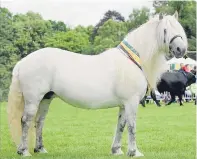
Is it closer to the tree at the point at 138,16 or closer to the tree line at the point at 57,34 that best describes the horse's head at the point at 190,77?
the tree line at the point at 57,34

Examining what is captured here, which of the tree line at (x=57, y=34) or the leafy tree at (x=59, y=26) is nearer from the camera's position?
the tree line at (x=57, y=34)

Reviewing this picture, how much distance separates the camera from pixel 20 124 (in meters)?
7.75

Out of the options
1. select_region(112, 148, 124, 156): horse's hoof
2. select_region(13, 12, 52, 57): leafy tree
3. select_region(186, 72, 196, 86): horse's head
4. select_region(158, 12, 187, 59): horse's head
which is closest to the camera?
select_region(158, 12, 187, 59): horse's head

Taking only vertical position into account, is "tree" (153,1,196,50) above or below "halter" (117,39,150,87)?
above

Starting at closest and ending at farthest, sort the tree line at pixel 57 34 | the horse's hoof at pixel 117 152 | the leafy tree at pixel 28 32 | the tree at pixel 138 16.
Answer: the horse's hoof at pixel 117 152 → the tree line at pixel 57 34 → the leafy tree at pixel 28 32 → the tree at pixel 138 16

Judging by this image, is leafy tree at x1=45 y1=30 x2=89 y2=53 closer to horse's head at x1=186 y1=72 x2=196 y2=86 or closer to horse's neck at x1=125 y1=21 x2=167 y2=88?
horse's head at x1=186 y1=72 x2=196 y2=86

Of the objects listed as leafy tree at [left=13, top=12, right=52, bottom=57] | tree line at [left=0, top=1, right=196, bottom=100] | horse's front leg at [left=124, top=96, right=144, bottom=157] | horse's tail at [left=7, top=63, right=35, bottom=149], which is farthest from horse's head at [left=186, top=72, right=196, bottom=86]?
leafy tree at [left=13, top=12, right=52, bottom=57]

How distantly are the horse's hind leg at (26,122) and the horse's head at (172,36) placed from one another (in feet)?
7.12

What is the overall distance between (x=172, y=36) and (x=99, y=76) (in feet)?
4.03

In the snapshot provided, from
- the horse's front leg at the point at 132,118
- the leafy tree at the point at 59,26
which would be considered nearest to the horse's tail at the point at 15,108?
the horse's front leg at the point at 132,118

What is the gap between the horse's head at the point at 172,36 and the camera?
23.7 feet

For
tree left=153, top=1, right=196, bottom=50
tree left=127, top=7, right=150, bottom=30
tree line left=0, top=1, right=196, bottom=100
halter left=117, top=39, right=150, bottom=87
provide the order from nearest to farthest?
halter left=117, top=39, right=150, bottom=87, tree line left=0, top=1, right=196, bottom=100, tree left=153, top=1, right=196, bottom=50, tree left=127, top=7, right=150, bottom=30

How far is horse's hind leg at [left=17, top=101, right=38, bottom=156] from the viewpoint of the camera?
754 cm

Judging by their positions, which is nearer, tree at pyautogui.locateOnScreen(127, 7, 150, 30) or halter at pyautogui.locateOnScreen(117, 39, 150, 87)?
halter at pyautogui.locateOnScreen(117, 39, 150, 87)
